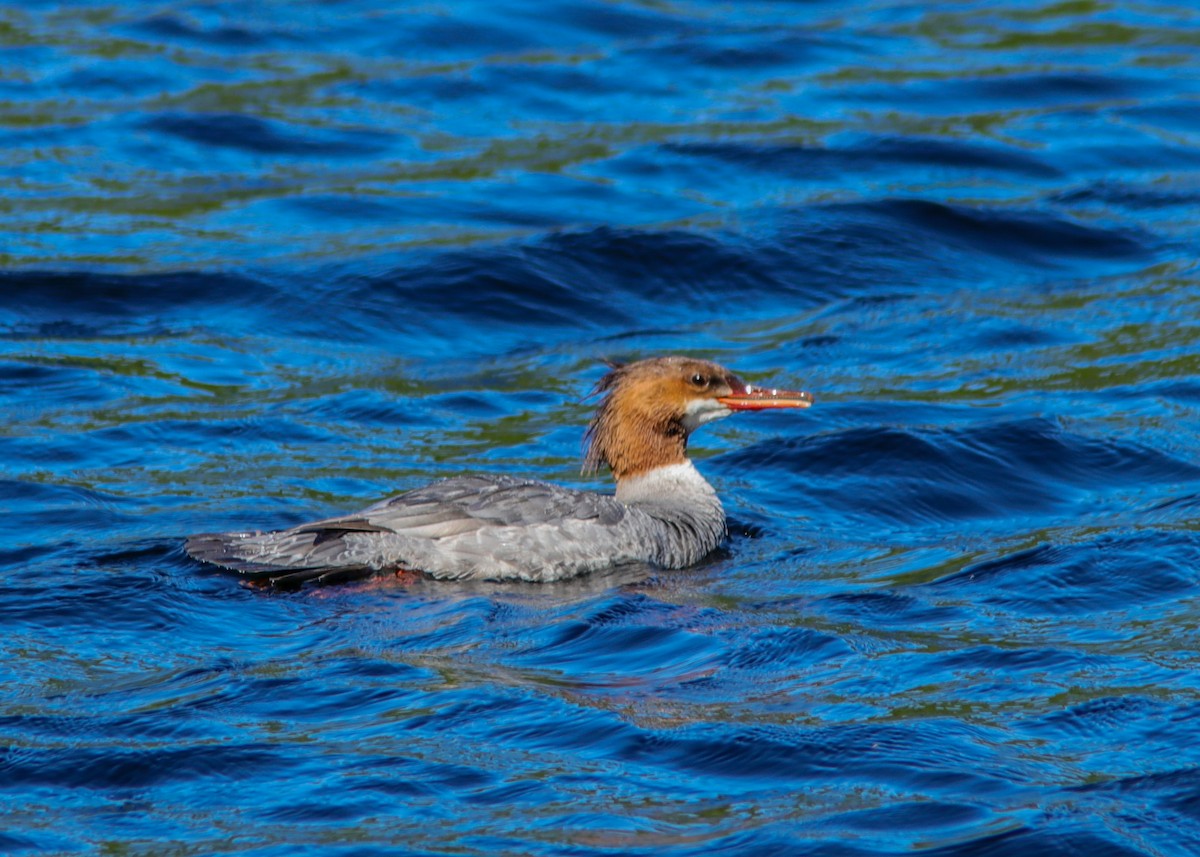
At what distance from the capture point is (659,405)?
10.6m

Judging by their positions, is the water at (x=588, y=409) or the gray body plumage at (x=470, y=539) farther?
the gray body plumage at (x=470, y=539)

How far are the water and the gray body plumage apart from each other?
0.18 metres

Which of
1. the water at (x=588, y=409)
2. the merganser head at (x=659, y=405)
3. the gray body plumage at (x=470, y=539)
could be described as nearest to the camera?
the water at (x=588, y=409)

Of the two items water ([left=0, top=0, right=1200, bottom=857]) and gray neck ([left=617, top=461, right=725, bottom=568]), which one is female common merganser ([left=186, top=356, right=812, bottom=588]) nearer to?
gray neck ([left=617, top=461, right=725, bottom=568])

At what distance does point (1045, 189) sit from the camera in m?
16.4

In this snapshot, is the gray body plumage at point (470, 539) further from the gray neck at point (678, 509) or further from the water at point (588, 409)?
the water at point (588, 409)

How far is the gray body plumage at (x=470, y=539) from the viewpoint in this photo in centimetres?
929

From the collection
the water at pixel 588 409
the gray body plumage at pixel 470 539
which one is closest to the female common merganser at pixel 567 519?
the gray body plumage at pixel 470 539

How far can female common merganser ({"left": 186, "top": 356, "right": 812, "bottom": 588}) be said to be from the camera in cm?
934

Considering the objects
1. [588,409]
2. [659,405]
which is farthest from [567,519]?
[588,409]

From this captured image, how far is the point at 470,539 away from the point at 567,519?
53 cm

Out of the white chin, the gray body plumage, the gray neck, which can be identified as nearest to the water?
the gray body plumage

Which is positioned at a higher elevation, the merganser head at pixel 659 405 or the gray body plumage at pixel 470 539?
the merganser head at pixel 659 405

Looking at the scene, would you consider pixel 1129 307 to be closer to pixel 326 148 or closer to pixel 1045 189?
pixel 1045 189
